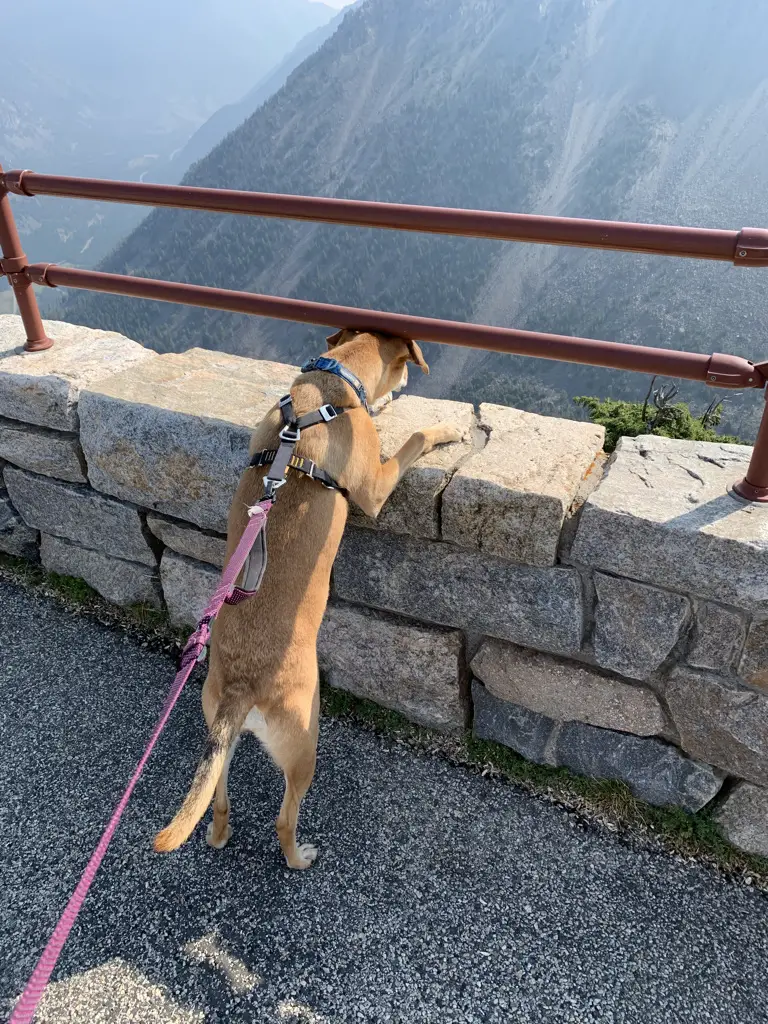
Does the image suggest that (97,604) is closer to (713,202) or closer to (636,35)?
(713,202)

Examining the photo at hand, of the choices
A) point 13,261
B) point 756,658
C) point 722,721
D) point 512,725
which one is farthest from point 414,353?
point 13,261

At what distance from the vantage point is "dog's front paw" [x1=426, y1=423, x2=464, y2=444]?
2.87m

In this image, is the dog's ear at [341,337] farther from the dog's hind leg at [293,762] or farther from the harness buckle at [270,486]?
the dog's hind leg at [293,762]

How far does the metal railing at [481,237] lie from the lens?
→ 2250 mm

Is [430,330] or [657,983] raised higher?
[430,330]

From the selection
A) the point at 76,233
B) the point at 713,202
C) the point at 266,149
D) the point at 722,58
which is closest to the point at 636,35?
the point at 722,58

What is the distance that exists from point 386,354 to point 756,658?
1802mm

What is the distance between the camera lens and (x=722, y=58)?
113 metres

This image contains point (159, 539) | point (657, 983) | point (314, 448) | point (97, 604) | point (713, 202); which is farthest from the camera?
point (713, 202)

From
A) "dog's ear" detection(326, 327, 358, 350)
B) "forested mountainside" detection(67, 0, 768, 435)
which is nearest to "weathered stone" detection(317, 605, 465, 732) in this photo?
"dog's ear" detection(326, 327, 358, 350)

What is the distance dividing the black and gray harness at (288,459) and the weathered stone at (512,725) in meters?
A: 1.18

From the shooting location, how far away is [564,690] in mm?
2873

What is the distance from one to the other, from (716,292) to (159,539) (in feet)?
300

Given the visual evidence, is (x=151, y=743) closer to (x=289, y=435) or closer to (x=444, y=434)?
(x=289, y=435)
